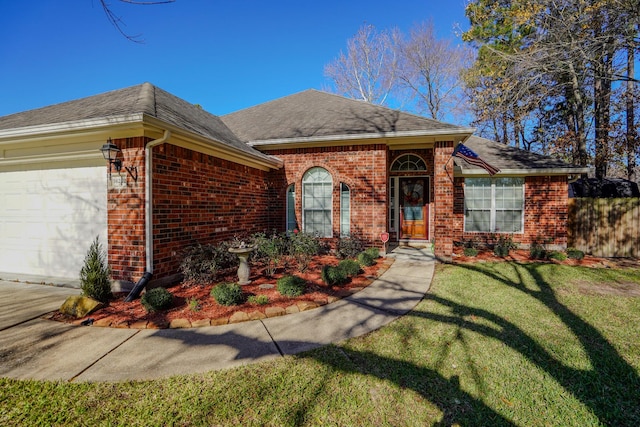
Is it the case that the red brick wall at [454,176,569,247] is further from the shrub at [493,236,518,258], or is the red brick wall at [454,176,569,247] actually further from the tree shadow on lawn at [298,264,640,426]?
the tree shadow on lawn at [298,264,640,426]

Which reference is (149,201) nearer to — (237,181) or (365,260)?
(237,181)

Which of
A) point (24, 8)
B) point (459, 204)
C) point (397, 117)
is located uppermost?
point (24, 8)

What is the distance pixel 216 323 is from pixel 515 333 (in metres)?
3.88

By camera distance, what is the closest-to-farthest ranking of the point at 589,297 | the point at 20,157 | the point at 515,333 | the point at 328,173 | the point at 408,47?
1. the point at 515,333
2. the point at 589,297
3. the point at 20,157
4. the point at 328,173
5. the point at 408,47

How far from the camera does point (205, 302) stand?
171 inches

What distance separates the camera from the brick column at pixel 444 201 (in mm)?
7324

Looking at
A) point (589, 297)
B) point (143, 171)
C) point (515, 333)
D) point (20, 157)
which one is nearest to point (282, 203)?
point (143, 171)

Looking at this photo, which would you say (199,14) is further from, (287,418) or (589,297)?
(589,297)

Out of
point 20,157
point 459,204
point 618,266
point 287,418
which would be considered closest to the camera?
point 287,418

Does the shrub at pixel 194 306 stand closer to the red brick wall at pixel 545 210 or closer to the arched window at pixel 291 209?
the arched window at pixel 291 209

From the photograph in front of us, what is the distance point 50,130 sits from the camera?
4941 mm

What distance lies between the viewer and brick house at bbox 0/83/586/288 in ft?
16.4

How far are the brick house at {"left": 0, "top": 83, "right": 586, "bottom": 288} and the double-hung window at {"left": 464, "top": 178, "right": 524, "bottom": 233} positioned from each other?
4 cm

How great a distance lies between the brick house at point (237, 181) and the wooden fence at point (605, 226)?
0.40 metres
